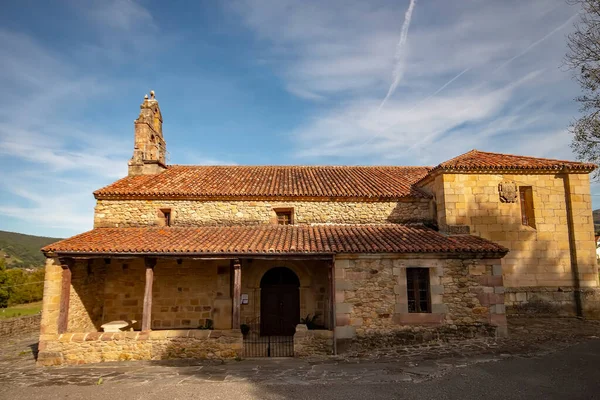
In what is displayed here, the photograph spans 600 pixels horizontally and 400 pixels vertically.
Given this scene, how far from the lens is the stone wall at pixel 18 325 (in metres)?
14.2

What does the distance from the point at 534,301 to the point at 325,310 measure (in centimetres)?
683

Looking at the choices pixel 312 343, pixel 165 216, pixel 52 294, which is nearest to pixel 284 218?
pixel 165 216

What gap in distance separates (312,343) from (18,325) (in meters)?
13.6

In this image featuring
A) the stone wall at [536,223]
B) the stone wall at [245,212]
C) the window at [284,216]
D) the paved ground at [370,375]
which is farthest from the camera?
the window at [284,216]

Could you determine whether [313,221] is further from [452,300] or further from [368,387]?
[368,387]

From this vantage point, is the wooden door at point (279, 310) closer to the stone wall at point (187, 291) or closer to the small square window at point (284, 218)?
the stone wall at point (187, 291)

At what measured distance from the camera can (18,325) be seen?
15008 millimetres

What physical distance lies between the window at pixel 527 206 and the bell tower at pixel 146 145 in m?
14.4

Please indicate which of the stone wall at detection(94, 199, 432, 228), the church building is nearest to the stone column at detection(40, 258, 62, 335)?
the church building

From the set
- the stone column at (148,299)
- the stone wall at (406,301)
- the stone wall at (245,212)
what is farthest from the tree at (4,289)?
the stone wall at (406,301)

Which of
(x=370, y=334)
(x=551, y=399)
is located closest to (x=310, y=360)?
(x=370, y=334)

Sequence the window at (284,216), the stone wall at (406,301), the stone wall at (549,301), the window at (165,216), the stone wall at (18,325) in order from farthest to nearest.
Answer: the stone wall at (18,325)
the window at (284,216)
the window at (165,216)
the stone wall at (549,301)
the stone wall at (406,301)

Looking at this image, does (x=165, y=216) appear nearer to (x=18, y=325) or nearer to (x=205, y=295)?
Answer: (x=205, y=295)

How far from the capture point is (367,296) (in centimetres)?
988
